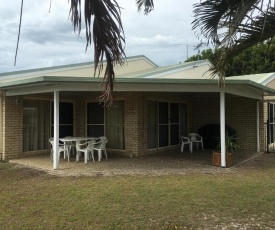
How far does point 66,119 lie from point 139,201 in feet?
26.1

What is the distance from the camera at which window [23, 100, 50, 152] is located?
12.0 m

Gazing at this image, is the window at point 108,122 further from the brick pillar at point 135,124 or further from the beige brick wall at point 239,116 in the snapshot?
the beige brick wall at point 239,116

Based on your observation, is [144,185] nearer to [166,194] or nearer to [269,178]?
[166,194]

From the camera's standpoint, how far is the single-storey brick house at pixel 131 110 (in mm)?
9836

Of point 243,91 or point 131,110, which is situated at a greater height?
point 243,91

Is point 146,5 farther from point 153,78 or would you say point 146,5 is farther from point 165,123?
point 165,123

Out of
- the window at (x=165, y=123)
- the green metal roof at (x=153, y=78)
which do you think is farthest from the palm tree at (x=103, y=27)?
the window at (x=165, y=123)

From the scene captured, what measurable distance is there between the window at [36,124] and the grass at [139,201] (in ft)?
11.0

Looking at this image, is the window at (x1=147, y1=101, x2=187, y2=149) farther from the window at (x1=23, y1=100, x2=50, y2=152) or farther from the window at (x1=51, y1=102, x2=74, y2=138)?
the window at (x1=23, y1=100, x2=50, y2=152)

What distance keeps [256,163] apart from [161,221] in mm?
6830

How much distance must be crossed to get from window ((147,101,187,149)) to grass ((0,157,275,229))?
169 inches

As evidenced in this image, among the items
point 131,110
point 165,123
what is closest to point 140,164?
point 131,110

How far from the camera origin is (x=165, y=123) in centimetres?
1364

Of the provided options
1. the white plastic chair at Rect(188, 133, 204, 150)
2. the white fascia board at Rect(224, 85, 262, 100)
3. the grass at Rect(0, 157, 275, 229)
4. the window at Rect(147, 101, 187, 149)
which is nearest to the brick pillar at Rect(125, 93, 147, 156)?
the window at Rect(147, 101, 187, 149)
